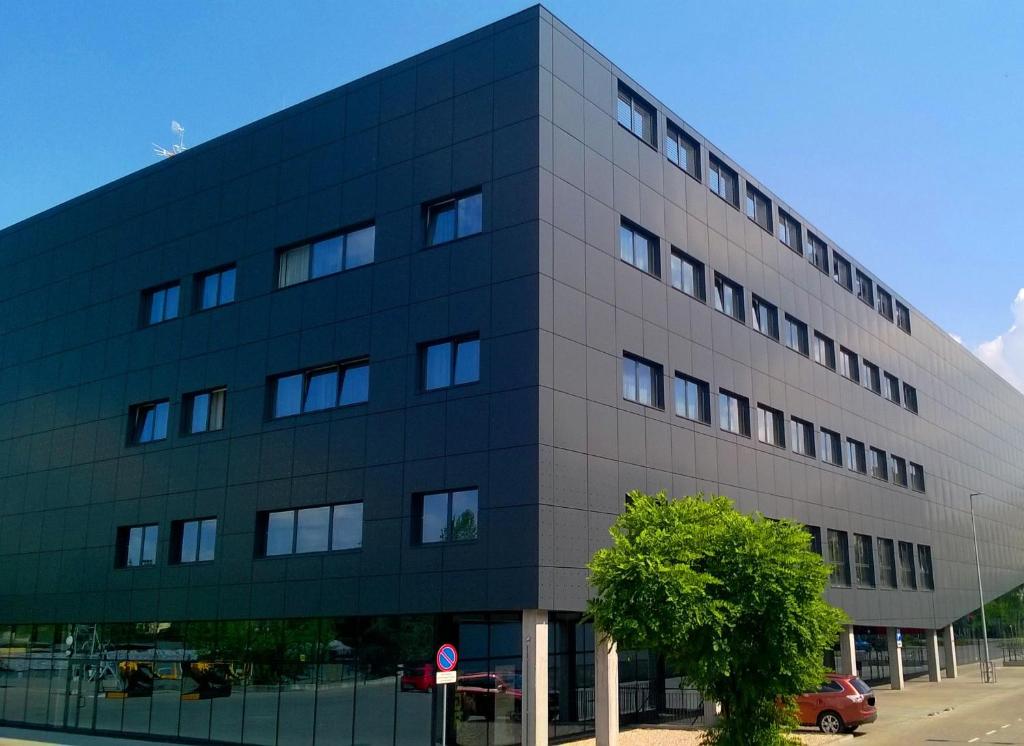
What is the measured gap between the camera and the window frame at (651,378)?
2855 cm

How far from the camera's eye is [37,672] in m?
34.7

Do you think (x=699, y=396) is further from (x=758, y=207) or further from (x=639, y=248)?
(x=758, y=207)

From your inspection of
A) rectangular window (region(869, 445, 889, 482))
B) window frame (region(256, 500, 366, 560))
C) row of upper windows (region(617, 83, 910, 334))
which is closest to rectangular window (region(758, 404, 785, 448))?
row of upper windows (region(617, 83, 910, 334))

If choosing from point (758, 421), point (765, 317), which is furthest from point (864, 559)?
point (765, 317)

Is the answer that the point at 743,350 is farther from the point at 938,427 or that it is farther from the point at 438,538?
the point at 938,427

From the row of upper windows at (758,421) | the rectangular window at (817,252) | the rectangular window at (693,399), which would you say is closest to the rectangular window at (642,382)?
the row of upper windows at (758,421)

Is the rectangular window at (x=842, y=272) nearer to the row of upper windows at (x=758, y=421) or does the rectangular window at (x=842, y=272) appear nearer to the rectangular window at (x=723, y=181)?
the row of upper windows at (x=758, y=421)

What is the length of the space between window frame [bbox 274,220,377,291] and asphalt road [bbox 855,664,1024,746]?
20.2 metres

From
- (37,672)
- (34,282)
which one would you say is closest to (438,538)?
(37,672)

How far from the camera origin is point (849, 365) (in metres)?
46.4

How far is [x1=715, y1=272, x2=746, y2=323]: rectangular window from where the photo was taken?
1366 inches

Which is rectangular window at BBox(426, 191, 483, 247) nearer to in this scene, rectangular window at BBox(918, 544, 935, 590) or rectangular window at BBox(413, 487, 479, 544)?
rectangular window at BBox(413, 487, 479, 544)

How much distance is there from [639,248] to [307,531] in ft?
42.5

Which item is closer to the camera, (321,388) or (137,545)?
(321,388)
